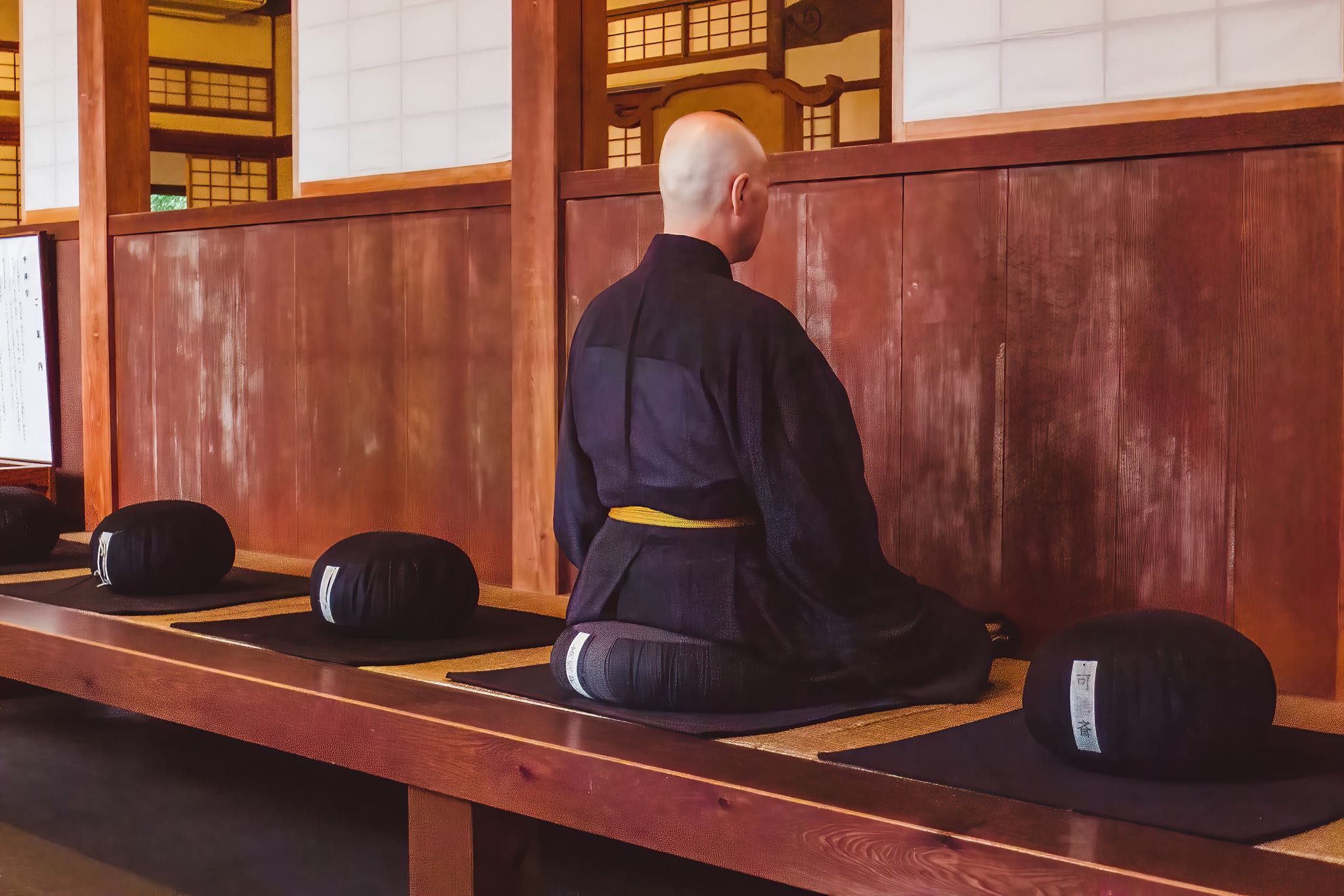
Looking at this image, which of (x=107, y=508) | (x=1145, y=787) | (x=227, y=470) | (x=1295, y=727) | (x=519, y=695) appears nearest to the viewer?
(x=1145, y=787)

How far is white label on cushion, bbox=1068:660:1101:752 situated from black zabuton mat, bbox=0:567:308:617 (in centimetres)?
231

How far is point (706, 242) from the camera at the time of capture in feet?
7.88

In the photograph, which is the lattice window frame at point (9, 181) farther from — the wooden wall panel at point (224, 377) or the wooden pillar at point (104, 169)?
the wooden wall panel at point (224, 377)

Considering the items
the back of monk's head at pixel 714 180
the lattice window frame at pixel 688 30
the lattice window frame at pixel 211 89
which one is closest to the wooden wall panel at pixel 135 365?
the back of monk's head at pixel 714 180

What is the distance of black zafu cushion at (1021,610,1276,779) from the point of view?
192 centimetres

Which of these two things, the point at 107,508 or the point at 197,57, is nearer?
the point at 107,508

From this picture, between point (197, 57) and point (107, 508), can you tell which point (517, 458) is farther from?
point (197, 57)

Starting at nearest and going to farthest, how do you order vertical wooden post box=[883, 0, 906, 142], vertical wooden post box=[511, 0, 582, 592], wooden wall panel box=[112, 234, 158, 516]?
vertical wooden post box=[883, 0, 906, 142] → vertical wooden post box=[511, 0, 582, 592] → wooden wall panel box=[112, 234, 158, 516]

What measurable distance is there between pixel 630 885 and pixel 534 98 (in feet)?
7.03

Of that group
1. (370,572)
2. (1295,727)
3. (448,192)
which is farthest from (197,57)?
(1295,727)

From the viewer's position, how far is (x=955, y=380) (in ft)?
9.98

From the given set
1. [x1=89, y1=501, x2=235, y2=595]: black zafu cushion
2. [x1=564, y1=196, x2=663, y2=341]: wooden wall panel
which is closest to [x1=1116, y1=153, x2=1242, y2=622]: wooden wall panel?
[x1=564, y1=196, x2=663, y2=341]: wooden wall panel

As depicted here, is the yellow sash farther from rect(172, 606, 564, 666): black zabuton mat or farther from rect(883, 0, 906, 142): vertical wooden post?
rect(883, 0, 906, 142): vertical wooden post

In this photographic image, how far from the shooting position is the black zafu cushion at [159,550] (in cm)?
Result: 358
